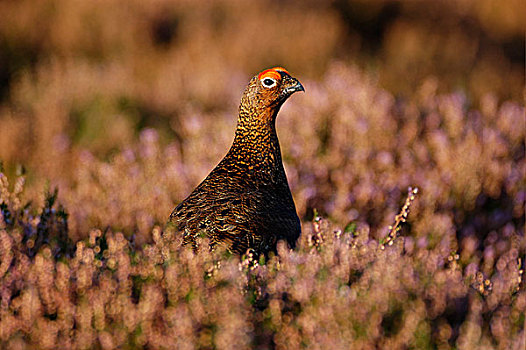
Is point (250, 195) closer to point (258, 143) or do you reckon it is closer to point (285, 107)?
point (258, 143)

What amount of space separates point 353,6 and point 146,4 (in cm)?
346

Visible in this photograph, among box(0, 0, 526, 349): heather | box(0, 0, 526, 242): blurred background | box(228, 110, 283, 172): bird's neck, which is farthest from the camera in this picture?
box(0, 0, 526, 242): blurred background

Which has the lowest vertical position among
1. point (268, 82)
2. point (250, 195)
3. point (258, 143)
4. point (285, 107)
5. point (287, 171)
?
point (250, 195)

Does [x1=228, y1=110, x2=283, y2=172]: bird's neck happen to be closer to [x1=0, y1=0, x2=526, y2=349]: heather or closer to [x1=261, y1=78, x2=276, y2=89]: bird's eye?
[x1=261, y1=78, x2=276, y2=89]: bird's eye

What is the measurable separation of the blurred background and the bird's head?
38.2 inches

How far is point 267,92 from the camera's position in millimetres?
3604

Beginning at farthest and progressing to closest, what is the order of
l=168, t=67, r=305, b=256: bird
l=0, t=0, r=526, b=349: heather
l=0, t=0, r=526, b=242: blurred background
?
l=0, t=0, r=526, b=242: blurred background < l=168, t=67, r=305, b=256: bird < l=0, t=0, r=526, b=349: heather

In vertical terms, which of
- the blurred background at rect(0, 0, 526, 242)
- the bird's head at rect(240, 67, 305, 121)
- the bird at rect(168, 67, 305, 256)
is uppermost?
the blurred background at rect(0, 0, 526, 242)

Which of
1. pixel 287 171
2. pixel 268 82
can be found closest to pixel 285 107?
pixel 287 171

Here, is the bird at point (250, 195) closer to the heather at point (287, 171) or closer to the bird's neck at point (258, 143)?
the bird's neck at point (258, 143)

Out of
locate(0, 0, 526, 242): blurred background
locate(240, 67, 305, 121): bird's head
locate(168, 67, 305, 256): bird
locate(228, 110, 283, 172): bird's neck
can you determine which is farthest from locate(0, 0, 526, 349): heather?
locate(240, 67, 305, 121): bird's head

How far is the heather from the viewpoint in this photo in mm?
2199

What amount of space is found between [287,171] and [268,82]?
3.73 ft

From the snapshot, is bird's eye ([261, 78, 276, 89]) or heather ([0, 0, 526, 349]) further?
bird's eye ([261, 78, 276, 89])
